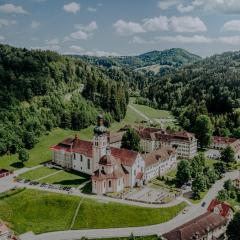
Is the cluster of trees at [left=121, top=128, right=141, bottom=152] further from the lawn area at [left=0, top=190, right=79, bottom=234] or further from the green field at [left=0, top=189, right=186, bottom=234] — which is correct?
the lawn area at [left=0, top=190, right=79, bottom=234]

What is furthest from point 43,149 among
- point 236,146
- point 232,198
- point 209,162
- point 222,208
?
point 222,208

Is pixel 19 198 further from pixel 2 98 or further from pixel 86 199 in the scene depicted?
pixel 2 98

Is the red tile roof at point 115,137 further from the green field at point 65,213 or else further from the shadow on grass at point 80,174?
the green field at point 65,213

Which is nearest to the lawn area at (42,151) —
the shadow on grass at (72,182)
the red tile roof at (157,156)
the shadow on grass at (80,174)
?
the shadow on grass at (80,174)

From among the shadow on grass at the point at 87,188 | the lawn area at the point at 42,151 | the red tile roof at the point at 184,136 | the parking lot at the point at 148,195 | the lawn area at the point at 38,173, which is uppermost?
the red tile roof at the point at 184,136

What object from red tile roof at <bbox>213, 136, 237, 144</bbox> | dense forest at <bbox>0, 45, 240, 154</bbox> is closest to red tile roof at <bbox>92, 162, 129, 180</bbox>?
dense forest at <bbox>0, 45, 240, 154</bbox>

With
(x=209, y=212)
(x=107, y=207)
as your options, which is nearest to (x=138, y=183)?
(x=107, y=207)

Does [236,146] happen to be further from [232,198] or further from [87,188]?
[87,188]
